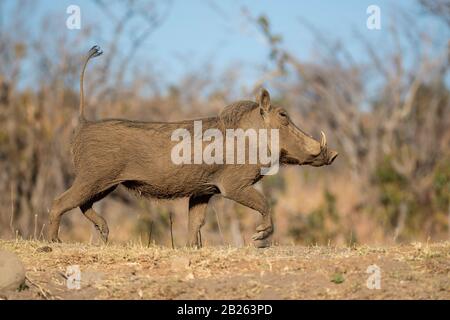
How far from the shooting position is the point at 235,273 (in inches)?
192

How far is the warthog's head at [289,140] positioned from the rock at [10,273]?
2.54m

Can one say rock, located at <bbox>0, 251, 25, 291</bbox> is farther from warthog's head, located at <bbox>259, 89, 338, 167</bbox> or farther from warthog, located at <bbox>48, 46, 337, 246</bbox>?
warthog's head, located at <bbox>259, 89, 338, 167</bbox>

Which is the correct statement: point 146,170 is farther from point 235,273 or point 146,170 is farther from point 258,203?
point 235,273

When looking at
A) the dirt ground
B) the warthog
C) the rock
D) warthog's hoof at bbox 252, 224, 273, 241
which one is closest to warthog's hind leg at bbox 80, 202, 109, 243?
the warthog

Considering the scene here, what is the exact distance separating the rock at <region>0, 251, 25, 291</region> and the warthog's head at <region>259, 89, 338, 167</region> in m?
2.54

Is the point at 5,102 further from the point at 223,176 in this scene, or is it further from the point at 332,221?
the point at 223,176

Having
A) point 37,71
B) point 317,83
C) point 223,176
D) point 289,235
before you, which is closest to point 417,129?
point 317,83

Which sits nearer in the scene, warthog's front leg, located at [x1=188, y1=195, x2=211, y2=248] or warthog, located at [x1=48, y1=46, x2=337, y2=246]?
warthog, located at [x1=48, y1=46, x2=337, y2=246]

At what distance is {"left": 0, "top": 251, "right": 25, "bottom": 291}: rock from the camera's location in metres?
4.49

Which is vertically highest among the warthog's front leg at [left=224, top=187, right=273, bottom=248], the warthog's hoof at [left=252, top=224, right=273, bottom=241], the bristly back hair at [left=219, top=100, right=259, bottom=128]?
the bristly back hair at [left=219, top=100, right=259, bottom=128]

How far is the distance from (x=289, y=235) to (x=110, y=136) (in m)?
9.42

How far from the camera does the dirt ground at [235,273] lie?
→ 4.47 meters

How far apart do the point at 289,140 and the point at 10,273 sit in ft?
8.98
